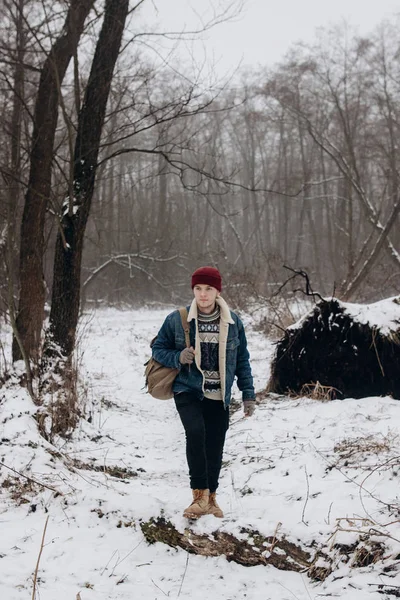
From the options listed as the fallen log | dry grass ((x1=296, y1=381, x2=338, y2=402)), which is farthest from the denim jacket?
dry grass ((x1=296, y1=381, x2=338, y2=402))

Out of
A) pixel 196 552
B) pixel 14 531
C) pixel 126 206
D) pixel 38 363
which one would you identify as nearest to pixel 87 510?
pixel 14 531

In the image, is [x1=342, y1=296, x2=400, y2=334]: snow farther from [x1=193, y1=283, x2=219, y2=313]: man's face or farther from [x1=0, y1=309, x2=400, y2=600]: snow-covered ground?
[x1=193, y1=283, x2=219, y2=313]: man's face

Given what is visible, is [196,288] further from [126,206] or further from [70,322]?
[126,206]

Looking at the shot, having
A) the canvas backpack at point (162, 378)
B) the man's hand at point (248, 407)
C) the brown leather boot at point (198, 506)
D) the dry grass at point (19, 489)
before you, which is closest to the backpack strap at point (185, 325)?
the canvas backpack at point (162, 378)

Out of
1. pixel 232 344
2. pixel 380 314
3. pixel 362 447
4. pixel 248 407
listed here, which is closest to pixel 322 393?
pixel 380 314

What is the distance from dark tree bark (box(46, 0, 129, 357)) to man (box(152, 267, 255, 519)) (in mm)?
3255

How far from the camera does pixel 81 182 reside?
22.5ft

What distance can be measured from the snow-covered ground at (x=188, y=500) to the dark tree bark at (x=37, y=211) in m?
1.28

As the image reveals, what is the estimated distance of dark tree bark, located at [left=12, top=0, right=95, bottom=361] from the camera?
7.09 meters

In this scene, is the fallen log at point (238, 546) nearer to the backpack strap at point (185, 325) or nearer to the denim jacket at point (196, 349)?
the denim jacket at point (196, 349)

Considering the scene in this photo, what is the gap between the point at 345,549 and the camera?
10.3 feet

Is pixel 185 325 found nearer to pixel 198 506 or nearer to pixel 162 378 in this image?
pixel 162 378

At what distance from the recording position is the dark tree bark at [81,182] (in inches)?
267

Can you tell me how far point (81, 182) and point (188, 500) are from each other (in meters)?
4.39
